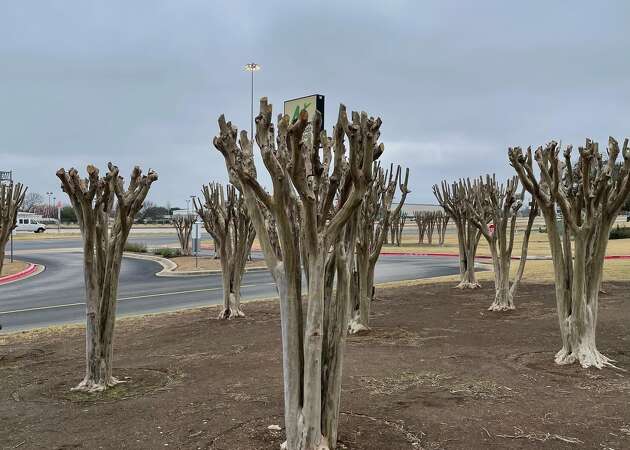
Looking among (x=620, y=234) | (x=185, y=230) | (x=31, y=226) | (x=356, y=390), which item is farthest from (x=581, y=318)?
(x=31, y=226)

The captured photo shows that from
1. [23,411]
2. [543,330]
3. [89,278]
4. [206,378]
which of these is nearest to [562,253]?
[543,330]

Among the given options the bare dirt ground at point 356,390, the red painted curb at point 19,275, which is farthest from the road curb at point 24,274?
the bare dirt ground at point 356,390

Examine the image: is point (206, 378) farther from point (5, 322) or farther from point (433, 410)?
point (5, 322)

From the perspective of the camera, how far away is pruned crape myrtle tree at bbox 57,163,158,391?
6164 mm

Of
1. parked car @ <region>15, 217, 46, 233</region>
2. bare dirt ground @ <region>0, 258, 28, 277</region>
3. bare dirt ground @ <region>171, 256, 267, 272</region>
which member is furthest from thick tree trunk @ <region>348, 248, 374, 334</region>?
parked car @ <region>15, 217, 46, 233</region>

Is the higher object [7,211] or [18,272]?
[7,211]

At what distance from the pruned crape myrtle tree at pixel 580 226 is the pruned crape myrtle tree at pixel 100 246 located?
16.0ft

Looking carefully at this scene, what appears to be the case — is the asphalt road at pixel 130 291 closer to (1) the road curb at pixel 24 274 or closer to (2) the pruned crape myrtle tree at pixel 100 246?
(1) the road curb at pixel 24 274

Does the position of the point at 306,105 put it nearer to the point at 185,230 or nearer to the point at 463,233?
the point at 463,233

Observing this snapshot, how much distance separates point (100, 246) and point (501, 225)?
870cm

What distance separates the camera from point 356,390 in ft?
19.3

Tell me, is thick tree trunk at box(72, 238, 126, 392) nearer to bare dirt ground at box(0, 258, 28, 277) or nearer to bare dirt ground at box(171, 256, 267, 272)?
bare dirt ground at box(171, 256, 267, 272)

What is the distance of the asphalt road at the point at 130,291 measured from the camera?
41.7ft

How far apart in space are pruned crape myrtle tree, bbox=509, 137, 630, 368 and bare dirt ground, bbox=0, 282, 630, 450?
1.46 feet
